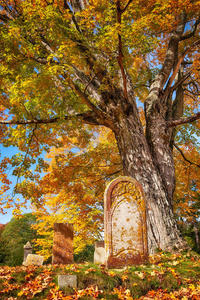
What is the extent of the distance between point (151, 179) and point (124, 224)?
200 centimetres

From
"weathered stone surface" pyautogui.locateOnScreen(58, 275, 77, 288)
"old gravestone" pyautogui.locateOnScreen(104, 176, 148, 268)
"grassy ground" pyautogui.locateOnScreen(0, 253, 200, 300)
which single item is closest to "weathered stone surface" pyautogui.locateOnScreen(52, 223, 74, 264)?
"old gravestone" pyautogui.locateOnScreen(104, 176, 148, 268)

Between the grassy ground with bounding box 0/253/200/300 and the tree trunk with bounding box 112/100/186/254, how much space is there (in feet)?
3.73

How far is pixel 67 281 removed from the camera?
3.52 metres

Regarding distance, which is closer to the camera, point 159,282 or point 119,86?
point 159,282

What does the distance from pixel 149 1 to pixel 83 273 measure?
9.58m

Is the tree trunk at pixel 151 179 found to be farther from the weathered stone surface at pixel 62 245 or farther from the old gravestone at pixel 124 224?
the weathered stone surface at pixel 62 245

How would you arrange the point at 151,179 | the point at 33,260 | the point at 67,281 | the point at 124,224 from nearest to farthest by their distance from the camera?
the point at 67,281 → the point at 124,224 → the point at 151,179 → the point at 33,260

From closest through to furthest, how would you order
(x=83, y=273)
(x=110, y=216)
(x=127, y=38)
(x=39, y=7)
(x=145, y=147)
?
(x=83, y=273) → (x=110, y=216) → (x=39, y=7) → (x=127, y=38) → (x=145, y=147)

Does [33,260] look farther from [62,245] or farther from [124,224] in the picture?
[124,224]

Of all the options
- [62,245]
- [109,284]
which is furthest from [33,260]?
[109,284]

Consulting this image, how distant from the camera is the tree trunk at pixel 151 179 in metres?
5.48

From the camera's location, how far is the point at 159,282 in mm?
3826

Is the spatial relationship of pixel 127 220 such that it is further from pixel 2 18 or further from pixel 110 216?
pixel 2 18

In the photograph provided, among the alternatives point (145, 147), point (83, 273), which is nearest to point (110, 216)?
point (83, 273)
